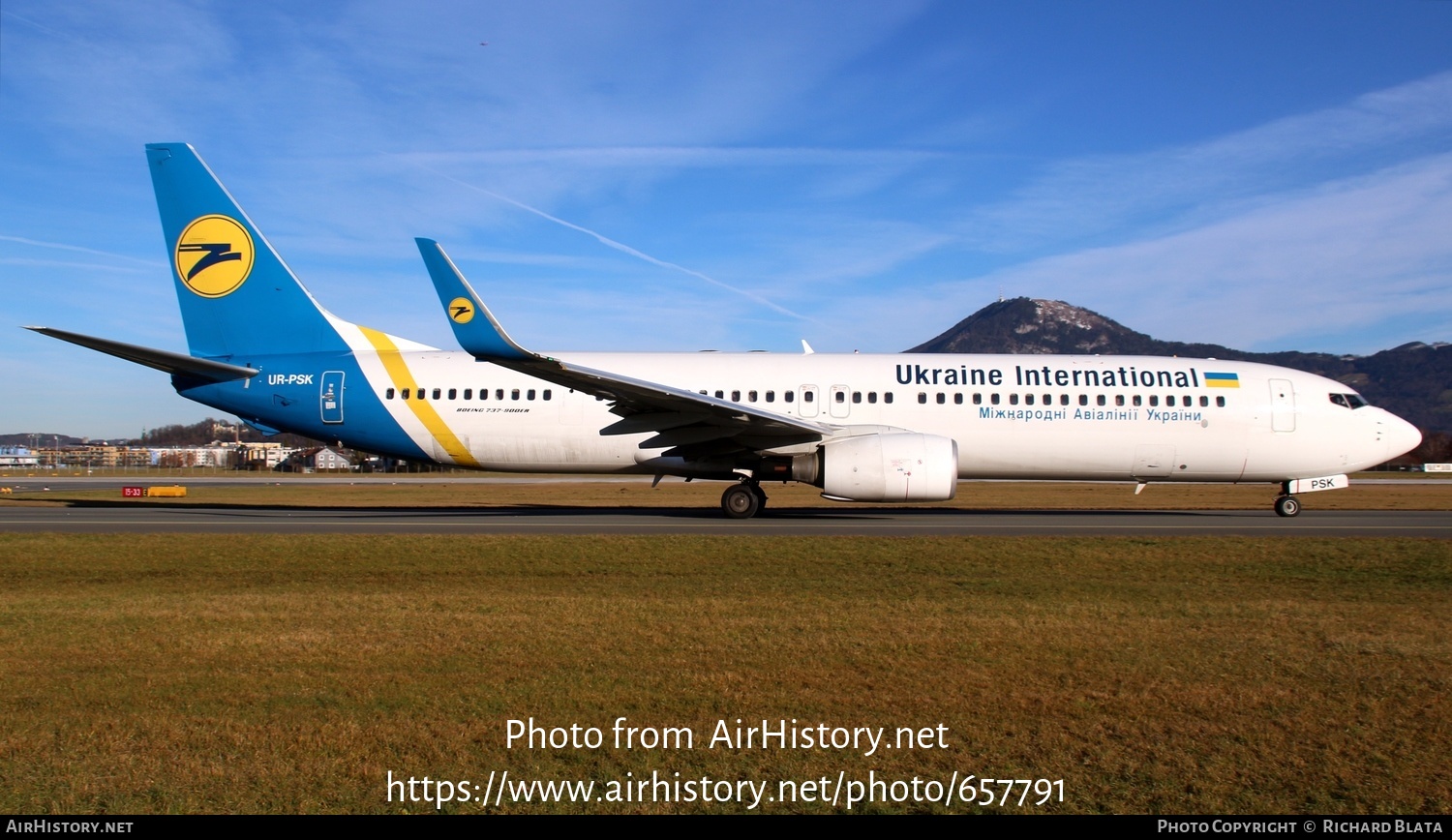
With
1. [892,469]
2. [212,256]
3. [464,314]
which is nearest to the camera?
[464,314]

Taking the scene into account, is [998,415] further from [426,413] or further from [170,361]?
[170,361]

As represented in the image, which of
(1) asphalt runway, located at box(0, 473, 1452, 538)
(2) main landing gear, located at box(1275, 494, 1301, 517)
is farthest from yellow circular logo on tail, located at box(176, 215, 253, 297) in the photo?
(2) main landing gear, located at box(1275, 494, 1301, 517)

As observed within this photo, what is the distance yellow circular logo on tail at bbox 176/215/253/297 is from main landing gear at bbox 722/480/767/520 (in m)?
11.0

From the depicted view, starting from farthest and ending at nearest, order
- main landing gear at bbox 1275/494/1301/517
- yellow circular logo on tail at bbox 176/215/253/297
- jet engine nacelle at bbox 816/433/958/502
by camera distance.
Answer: yellow circular logo on tail at bbox 176/215/253/297
main landing gear at bbox 1275/494/1301/517
jet engine nacelle at bbox 816/433/958/502

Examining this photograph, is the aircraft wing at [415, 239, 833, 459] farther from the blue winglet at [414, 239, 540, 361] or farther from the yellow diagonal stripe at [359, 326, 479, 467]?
the yellow diagonal stripe at [359, 326, 479, 467]

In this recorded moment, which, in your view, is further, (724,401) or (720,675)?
(724,401)

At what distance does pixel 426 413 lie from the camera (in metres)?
19.0

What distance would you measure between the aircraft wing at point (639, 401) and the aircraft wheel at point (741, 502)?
2.70 ft

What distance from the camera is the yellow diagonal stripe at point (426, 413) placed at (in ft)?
62.6

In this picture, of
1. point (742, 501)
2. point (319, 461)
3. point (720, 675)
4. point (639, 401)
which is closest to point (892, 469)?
point (742, 501)

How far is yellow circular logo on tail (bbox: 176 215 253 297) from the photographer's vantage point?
19.4 metres

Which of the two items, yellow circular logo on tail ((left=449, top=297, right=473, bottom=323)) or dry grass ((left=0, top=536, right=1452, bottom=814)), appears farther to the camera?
yellow circular logo on tail ((left=449, top=297, right=473, bottom=323))

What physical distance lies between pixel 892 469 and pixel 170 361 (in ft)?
45.2
